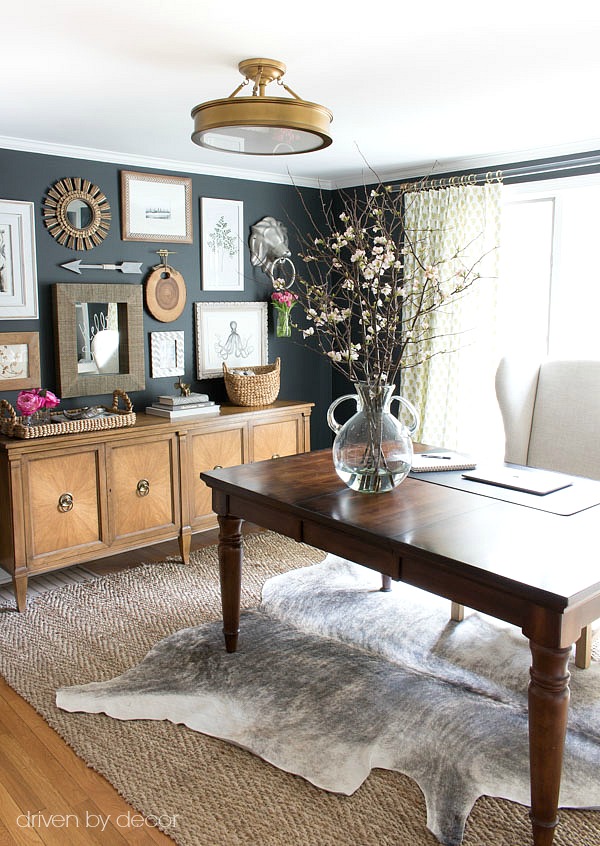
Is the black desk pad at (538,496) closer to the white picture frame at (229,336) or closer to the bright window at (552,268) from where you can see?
the bright window at (552,268)

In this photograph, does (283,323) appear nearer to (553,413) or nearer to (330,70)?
(553,413)

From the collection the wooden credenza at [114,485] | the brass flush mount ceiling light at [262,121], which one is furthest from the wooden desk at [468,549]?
the brass flush mount ceiling light at [262,121]

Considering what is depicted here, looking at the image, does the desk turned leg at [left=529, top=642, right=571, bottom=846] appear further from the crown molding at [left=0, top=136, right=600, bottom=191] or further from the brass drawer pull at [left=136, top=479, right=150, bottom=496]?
the crown molding at [left=0, top=136, right=600, bottom=191]

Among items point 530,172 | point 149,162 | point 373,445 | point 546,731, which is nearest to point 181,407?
point 149,162

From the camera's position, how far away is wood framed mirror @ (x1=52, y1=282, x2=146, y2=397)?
13.0 ft

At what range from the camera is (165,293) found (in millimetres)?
4391

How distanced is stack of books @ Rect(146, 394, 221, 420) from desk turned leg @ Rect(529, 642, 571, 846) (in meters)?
2.62

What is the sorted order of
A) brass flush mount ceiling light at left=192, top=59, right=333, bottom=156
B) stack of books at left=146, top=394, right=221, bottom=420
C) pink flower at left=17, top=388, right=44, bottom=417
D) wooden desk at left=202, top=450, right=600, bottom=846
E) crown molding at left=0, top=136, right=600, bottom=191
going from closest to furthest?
1. wooden desk at left=202, top=450, right=600, bottom=846
2. brass flush mount ceiling light at left=192, top=59, right=333, bottom=156
3. pink flower at left=17, top=388, right=44, bottom=417
4. crown molding at left=0, top=136, right=600, bottom=191
5. stack of books at left=146, top=394, right=221, bottom=420

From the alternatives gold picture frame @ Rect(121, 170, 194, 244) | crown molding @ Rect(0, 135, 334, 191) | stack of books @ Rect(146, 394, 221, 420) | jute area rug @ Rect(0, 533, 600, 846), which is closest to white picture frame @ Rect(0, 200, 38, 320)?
crown molding @ Rect(0, 135, 334, 191)

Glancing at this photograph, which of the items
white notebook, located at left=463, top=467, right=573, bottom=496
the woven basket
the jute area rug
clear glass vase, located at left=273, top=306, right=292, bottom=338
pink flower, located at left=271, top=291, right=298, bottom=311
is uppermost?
pink flower, located at left=271, top=291, right=298, bottom=311

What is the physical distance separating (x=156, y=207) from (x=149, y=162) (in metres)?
0.25

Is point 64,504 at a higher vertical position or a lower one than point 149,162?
lower

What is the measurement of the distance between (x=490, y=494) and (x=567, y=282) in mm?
2014

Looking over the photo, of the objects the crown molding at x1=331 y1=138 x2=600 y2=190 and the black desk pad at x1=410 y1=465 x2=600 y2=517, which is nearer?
the black desk pad at x1=410 y1=465 x2=600 y2=517
